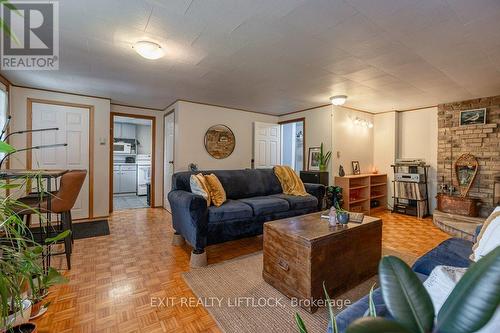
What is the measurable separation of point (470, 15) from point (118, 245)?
413cm

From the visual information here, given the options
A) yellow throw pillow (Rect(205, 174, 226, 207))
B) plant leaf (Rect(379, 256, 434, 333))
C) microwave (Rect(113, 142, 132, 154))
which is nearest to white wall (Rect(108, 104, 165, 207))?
microwave (Rect(113, 142, 132, 154))

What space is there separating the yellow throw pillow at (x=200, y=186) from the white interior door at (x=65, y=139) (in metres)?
2.60

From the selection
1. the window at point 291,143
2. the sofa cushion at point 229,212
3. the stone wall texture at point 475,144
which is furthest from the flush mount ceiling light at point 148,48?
the stone wall texture at point 475,144

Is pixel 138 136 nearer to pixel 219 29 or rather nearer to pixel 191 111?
pixel 191 111

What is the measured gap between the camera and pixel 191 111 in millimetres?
4379

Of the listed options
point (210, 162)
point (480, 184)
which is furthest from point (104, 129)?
point (480, 184)

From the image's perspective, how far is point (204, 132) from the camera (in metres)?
4.53

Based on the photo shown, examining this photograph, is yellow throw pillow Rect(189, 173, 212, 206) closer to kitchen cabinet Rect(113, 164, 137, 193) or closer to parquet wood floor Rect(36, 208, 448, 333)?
parquet wood floor Rect(36, 208, 448, 333)

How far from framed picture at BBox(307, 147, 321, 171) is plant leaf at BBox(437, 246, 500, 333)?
4.62 meters

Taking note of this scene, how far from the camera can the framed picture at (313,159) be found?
4.90m

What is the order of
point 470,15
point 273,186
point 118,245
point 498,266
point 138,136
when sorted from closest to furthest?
point 498,266, point 470,15, point 118,245, point 273,186, point 138,136

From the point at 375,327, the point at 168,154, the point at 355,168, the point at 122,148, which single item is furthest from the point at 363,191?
the point at 122,148

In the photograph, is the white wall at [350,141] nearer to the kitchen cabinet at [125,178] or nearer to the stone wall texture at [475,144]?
the stone wall texture at [475,144]

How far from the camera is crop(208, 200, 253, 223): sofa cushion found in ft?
8.26
